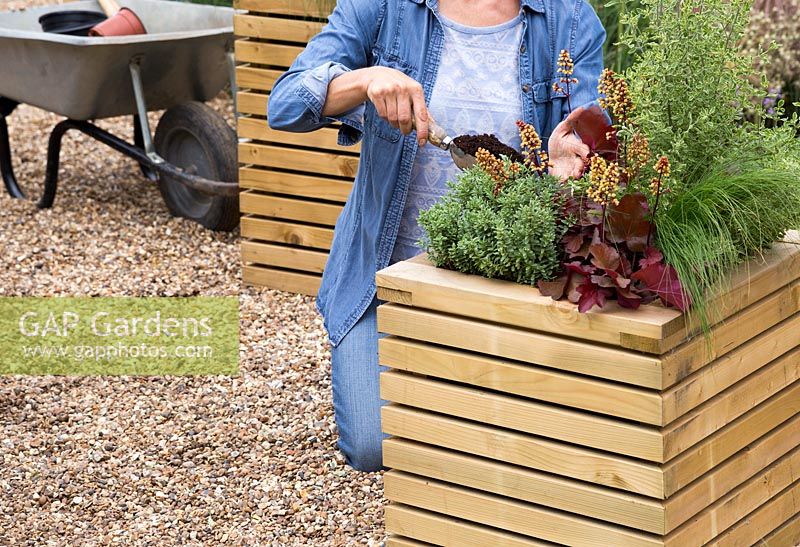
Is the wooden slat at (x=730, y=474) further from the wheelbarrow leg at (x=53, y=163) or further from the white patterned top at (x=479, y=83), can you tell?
the wheelbarrow leg at (x=53, y=163)

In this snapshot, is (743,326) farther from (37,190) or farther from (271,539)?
(37,190)

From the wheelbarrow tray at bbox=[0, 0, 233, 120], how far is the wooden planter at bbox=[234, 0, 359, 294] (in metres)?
0.71

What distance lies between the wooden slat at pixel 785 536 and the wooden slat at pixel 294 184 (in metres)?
2.04

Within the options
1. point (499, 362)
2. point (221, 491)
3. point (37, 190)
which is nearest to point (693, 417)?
point (499, 362)

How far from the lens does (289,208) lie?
417 centimetres

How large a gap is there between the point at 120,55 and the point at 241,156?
81 cm

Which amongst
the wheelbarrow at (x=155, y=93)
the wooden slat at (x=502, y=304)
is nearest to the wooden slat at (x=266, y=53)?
the wheelbarrow at (x=155, y=93)

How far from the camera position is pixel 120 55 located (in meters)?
4.65

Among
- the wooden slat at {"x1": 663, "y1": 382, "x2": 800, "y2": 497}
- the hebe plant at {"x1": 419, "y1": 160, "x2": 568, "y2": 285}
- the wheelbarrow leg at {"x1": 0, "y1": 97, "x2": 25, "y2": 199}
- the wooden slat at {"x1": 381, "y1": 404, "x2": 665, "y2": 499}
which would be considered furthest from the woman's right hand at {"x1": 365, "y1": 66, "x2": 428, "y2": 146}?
the wheelbarrow leg at {"x1": 0, "y1": 97, "x2": 25, "y2": 199}

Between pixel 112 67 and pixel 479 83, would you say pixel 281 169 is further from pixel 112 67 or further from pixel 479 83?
pixel 479 83

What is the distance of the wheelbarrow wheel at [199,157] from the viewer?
478 cm

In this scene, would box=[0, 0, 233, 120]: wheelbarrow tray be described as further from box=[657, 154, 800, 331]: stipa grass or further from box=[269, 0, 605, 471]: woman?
box=[657, 154, 800, 331]: stipa grass

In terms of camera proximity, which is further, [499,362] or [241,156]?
[241,156]

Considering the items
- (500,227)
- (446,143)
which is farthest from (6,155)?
(500,227)
